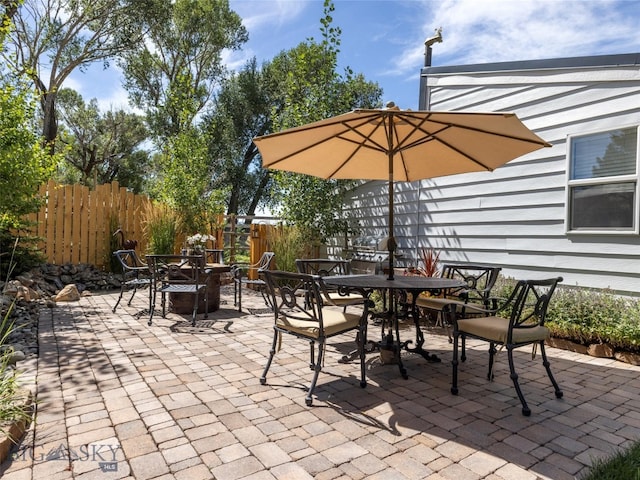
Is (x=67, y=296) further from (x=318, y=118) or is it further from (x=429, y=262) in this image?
(x=429, y=262)

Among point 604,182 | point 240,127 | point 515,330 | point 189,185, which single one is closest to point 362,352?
point 515,330

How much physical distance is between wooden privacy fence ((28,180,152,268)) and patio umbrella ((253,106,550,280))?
5.27m

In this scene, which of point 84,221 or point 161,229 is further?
point 84,221

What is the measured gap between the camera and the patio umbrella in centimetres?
292

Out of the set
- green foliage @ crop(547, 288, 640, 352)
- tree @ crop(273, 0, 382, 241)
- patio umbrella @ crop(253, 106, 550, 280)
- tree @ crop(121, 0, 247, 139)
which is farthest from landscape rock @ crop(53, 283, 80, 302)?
tree @ crop(121, 0, 247, 139)

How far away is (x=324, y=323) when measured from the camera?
2.90 meters

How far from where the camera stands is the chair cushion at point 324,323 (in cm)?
284

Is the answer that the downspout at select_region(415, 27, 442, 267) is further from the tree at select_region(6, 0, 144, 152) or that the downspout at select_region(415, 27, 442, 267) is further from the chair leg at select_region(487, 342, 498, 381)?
the tree at select_region(6, 0, 144, 152)

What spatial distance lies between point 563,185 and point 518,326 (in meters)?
2.66

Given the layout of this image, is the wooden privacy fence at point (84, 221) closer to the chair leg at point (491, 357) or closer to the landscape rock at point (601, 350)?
the chair leg at point (491, 357)

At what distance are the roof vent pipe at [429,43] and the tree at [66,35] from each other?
1054 cm

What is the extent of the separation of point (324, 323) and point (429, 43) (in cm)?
530

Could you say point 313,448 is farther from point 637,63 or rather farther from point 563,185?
point 637,63

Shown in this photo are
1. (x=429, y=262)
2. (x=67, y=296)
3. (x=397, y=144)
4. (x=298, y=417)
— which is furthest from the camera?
(x=67, y=296)
